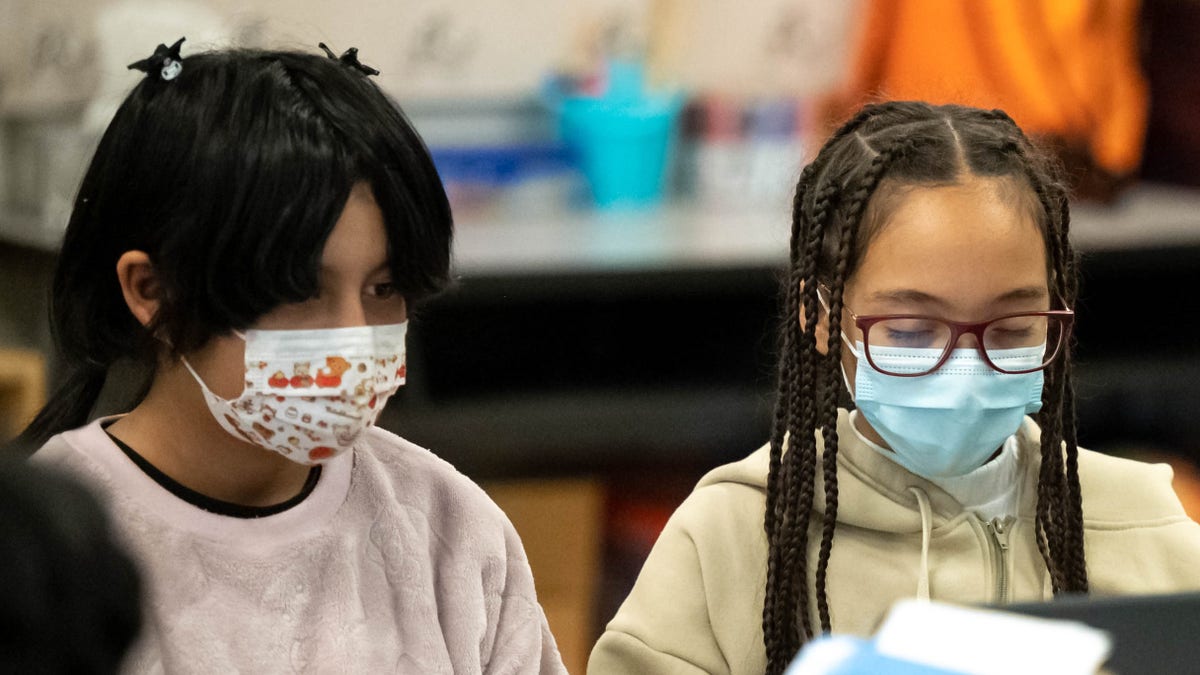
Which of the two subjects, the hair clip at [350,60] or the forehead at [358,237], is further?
the hair clip at [350,60]

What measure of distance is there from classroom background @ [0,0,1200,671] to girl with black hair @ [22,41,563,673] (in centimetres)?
114

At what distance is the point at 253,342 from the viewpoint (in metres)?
1.18

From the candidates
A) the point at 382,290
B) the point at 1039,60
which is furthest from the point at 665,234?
the point at 382,290

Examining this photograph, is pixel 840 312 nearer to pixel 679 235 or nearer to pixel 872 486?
pixel 872 486

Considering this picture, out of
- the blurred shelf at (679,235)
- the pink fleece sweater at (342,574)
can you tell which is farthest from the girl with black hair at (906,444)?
the blurred shelf at (679,235)

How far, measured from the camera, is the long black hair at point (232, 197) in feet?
3.73

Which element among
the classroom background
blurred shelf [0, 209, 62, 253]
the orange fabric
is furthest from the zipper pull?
blurred shelf [0, 209, 62, 253]

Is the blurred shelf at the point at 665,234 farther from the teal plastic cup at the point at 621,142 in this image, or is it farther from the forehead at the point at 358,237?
the forehead at the point at 358,237

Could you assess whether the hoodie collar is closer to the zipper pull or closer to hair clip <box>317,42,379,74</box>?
the zipper pull

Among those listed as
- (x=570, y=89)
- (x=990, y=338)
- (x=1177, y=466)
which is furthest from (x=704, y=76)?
(x=990, y=338)

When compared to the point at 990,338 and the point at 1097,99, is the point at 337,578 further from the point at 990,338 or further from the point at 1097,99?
the point at 1097,99

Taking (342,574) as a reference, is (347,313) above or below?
above

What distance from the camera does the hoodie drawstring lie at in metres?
1.36

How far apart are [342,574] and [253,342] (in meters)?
0.22
